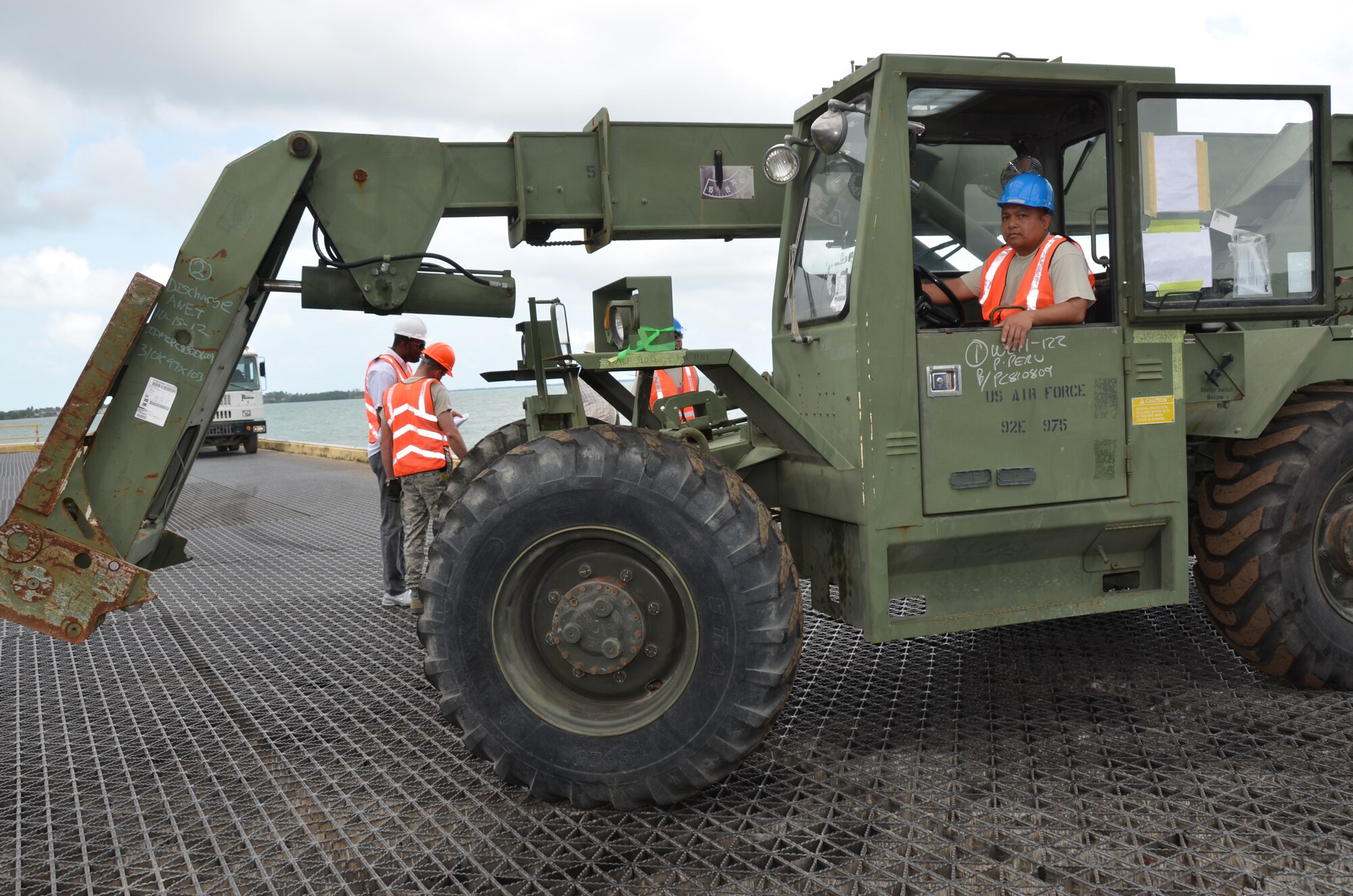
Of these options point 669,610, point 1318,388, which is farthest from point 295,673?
point 1318,388

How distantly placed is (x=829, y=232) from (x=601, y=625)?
1749 millimetres

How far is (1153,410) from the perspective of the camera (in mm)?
3879

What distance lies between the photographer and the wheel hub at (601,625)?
3479mm

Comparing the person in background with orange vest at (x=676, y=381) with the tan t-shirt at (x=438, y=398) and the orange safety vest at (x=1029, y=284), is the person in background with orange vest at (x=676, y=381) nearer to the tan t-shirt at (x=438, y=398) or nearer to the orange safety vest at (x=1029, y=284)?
the tan t-shirt at (x=438, y=398)

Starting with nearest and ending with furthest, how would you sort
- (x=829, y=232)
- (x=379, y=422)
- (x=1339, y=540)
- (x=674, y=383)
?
(x=829, y=232) → (x=1339, y=540) → (x=379, y=422) → (x=674, y=383)

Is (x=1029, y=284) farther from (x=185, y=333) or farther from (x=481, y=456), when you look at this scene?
(x=185, y=333)

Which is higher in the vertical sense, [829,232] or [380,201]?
[380,201]

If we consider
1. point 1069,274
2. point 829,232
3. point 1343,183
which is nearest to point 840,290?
point 829,232

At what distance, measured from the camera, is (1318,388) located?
445cm

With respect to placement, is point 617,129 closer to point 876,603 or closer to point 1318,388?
point 876,603

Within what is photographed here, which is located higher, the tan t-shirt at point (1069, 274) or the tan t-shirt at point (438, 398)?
the tan t-shirt at point (1069, 274)

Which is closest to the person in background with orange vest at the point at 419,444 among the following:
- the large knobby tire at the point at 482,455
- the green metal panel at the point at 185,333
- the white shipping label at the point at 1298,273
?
the large knobby tire at the point at 482,455

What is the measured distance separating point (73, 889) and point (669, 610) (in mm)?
1989

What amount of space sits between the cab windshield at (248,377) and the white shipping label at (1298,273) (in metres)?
25.3
